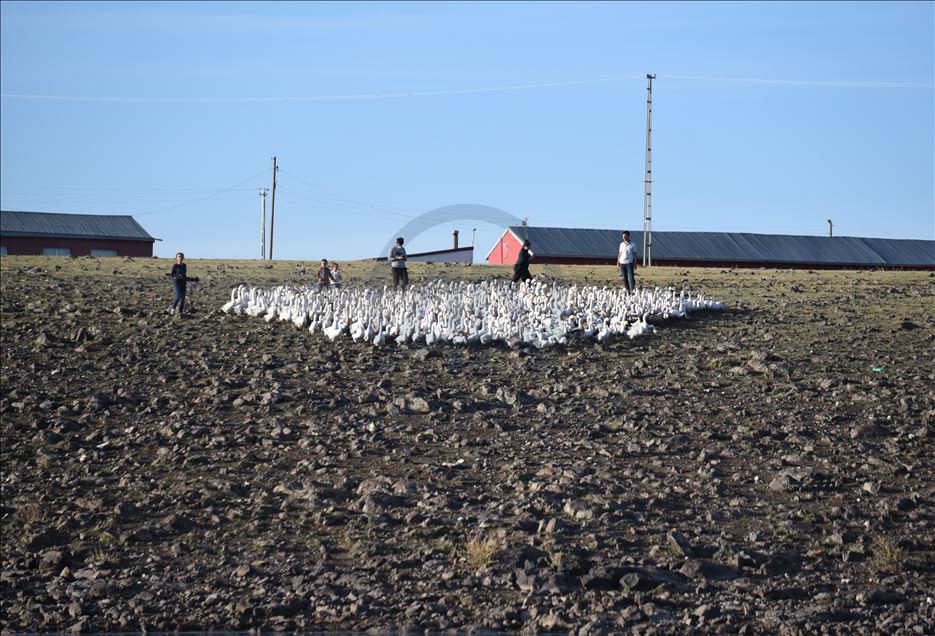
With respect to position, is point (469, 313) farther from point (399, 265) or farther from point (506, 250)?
point (506, 250)

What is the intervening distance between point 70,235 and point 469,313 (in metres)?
48.7

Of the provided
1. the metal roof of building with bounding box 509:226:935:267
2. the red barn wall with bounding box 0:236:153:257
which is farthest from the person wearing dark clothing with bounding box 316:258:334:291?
the red barn wall with bounding box 0:236:153:257

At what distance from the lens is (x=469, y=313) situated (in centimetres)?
1984

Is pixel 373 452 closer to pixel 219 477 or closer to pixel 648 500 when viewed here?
pixel 219 477

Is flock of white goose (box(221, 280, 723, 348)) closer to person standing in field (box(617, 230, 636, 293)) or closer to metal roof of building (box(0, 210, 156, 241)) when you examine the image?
person standing in field (box(617, 230, 636, 293))

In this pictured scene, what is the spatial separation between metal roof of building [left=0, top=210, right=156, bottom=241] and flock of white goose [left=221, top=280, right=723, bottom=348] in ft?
145

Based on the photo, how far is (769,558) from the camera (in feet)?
32.8

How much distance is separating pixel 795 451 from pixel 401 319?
320 inches

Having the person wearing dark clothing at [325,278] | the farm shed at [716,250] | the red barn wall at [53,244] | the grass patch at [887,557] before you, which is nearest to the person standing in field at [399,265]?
the person wearing dark clothing at [325,278]

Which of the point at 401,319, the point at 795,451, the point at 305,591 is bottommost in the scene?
the point at 305,591

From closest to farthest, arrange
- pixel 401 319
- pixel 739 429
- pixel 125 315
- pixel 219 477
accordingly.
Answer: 1. pixel 219 477
2. pixel 739 429
3. pixel 401 319
4. pixel 125 315

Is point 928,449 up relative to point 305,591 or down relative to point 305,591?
up

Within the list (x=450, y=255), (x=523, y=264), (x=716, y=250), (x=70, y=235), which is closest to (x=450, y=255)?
(x=450, y=255)

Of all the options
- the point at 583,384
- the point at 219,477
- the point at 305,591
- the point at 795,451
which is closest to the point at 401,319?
the point at 583,384
